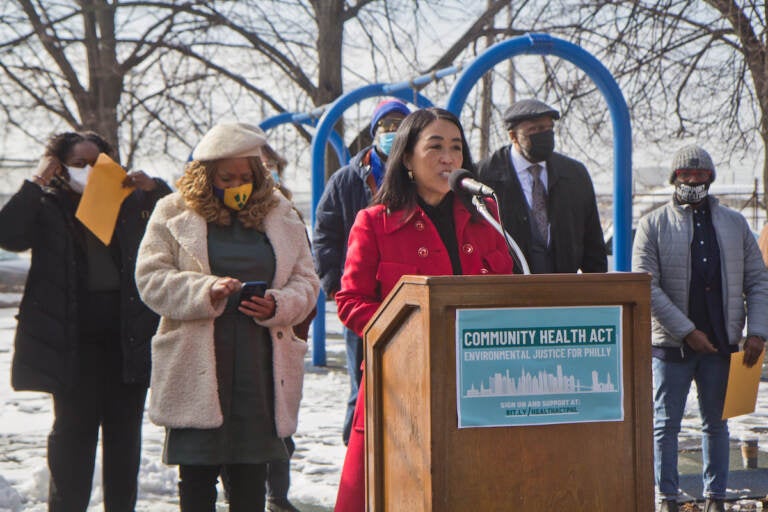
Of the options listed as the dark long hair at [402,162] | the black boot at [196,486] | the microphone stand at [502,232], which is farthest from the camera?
the black boot at [196,486]

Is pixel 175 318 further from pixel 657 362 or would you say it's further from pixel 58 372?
pixel 657 362

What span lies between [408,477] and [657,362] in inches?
119

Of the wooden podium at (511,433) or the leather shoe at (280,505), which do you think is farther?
the leather shoe at (280,505)

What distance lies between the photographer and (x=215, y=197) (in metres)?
3.70

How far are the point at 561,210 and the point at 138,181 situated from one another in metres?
1.97

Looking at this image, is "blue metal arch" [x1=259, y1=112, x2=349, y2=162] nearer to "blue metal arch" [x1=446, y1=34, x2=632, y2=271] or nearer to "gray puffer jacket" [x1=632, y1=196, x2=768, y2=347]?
"blue metal arch" [x1=446, y1=34, x2=632, y2=271]

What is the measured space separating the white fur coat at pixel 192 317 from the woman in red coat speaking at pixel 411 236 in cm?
48

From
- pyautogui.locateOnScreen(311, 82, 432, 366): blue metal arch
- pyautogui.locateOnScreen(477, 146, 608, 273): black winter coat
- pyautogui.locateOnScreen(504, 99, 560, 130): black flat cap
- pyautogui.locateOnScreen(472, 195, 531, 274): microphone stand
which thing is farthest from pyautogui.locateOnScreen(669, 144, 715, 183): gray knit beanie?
pyautogui.locateOnScreen(311, 82, 432, 366): blue metal arch

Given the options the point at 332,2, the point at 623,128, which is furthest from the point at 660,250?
the point at 332,2

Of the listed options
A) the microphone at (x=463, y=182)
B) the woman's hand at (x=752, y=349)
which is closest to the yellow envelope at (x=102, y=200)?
the microphone at (x=463, y=182)

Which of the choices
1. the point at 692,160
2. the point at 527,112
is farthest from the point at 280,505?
the point at 692,160

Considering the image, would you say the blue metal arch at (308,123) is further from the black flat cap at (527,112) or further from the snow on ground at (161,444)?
the black flat cap at (527,112)

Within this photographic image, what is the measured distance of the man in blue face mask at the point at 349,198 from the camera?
5441mm

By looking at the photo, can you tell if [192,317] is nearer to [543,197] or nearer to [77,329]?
[77,329]
